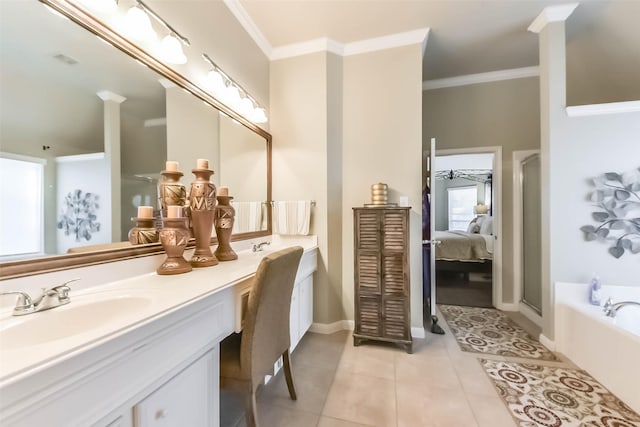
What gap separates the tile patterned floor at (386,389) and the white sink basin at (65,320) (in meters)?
1.05

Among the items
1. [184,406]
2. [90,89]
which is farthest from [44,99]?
[184,406]

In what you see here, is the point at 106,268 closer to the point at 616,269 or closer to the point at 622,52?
the point at 616,269

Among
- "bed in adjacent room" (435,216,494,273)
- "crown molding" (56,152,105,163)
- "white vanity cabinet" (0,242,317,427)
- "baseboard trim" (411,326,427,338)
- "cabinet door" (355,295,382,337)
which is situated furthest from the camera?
"bed in adjacent room" (435,216,494,273)

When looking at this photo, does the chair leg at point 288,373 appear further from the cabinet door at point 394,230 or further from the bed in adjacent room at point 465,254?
the bed in adjacent room at point 465,254

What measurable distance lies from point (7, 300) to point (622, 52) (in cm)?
457

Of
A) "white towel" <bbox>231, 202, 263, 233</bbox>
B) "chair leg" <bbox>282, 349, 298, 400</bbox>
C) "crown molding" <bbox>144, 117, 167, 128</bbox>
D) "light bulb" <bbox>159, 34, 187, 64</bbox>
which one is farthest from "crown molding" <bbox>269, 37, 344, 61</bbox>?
"chair leg" <bbox>282, 349, 298, 400</bbox>

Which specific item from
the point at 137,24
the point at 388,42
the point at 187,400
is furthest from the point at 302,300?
the point at 388,42

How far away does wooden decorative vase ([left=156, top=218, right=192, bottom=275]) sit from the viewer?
1255 mm

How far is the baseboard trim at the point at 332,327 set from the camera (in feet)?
8.35

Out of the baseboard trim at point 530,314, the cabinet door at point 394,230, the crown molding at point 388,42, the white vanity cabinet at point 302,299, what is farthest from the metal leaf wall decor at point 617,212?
the white vanity cabinet at point 302,299

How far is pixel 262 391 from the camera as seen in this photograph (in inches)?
67.6

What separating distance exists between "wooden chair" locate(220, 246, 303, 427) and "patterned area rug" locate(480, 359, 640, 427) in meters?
1.44

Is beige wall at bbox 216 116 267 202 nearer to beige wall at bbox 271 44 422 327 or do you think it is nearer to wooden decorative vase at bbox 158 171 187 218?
beige wall at bbox 271 44 422 327

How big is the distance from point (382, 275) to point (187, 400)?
1642 millimetres
